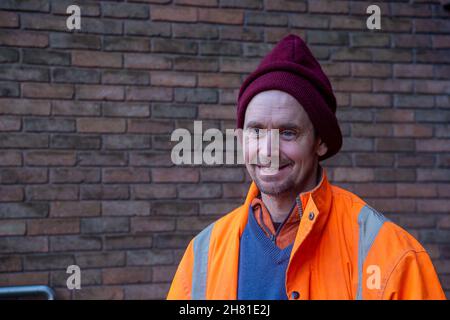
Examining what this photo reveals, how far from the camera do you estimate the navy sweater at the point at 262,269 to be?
1.78 meters

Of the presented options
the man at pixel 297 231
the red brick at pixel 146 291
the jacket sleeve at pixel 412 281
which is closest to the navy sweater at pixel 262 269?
the man at pixel 297 231

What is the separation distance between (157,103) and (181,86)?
199mm

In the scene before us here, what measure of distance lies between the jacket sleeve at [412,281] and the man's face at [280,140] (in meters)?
0.47

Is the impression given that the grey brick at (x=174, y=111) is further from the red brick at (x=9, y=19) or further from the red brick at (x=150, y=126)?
the red brick at (x=9, y=19)

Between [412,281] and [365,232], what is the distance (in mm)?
217

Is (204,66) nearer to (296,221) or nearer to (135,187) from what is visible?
(135,187)

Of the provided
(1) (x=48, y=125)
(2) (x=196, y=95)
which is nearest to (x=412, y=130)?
(2) (x=196, y=95)

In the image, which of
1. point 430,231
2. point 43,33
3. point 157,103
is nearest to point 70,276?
point 157,103

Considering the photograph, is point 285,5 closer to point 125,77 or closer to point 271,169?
point 125,77

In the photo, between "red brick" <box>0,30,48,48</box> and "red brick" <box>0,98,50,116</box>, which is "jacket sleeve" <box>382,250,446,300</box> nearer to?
"red brick" <box>0,98,50,116</box>

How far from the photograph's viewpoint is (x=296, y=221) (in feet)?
6.23

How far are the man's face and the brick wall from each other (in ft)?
5.29

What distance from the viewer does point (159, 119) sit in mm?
3416
